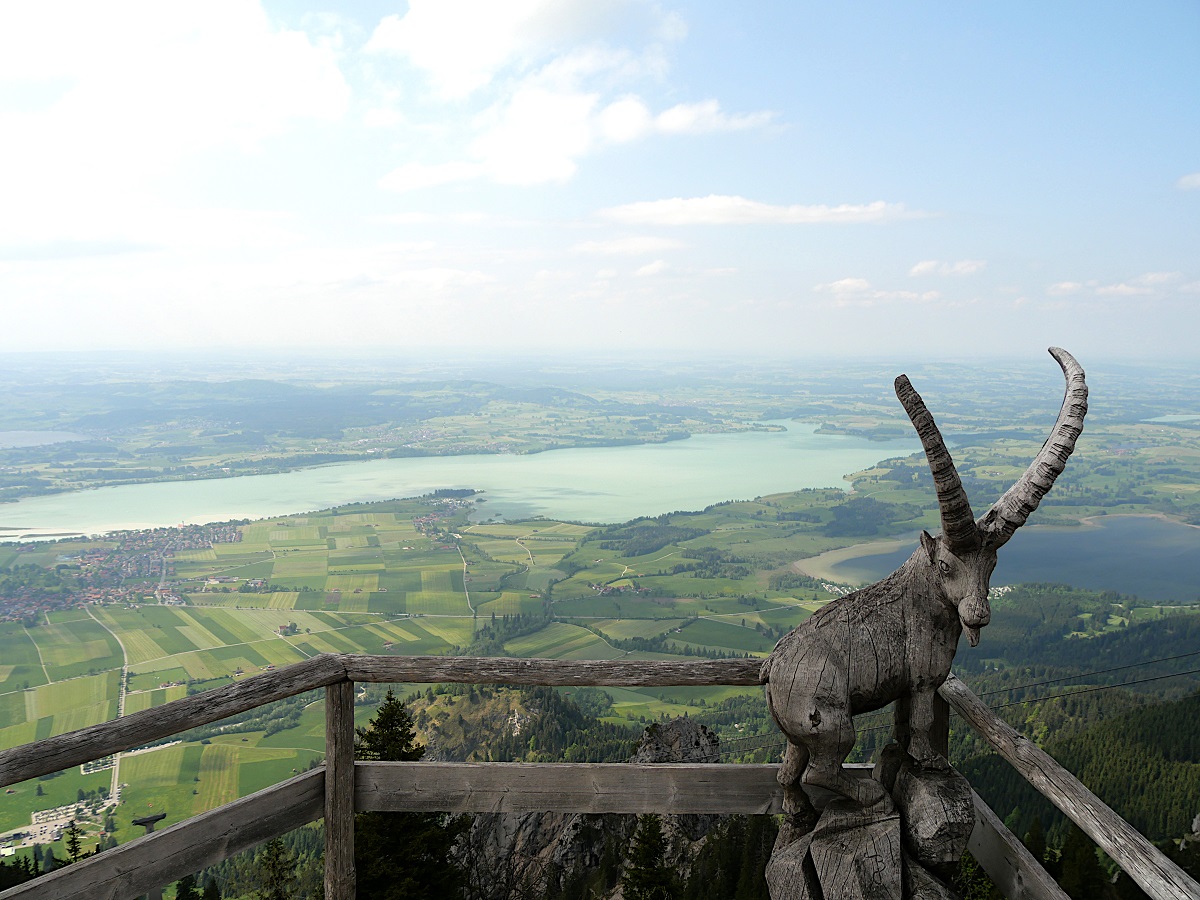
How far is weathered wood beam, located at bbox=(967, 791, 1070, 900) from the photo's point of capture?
3.00 m

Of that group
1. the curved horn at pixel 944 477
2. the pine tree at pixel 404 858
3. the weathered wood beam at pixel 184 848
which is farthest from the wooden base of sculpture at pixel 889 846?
the pine tree at pixel 404 858

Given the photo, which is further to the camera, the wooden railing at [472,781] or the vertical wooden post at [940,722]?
the vertical wooden post at [940,722]

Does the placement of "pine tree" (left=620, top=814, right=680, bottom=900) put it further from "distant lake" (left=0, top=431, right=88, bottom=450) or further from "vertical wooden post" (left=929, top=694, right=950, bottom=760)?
"distant lake" (left=0, top=431, right=88, bottom=450)

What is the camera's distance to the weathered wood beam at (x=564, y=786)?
3459 mm

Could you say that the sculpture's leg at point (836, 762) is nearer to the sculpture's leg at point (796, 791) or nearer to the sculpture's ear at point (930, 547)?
the sculpture's leg at point (796, 791)

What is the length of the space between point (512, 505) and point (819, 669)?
3463 inches

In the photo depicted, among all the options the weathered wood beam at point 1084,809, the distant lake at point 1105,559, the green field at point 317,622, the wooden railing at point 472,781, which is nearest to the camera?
the weathered wood beam at point 1084,809

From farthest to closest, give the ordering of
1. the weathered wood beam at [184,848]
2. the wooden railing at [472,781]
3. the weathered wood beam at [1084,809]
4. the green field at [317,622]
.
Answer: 1. the green field at [317,622]
2. the wooden railing at [472,781]
3. the weathered wood beam at [184,848]
4. the weathered wood beam at [1084,809]

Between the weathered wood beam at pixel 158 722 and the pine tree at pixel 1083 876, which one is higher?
the weathered wood beam at pixel 158 722

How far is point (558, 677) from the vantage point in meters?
3.45

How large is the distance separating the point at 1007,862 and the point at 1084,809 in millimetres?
817

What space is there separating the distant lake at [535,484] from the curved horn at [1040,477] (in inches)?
3239

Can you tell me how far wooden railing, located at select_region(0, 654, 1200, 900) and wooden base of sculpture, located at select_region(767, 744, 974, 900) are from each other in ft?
0.75

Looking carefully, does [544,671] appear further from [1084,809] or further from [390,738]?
[390,738]
